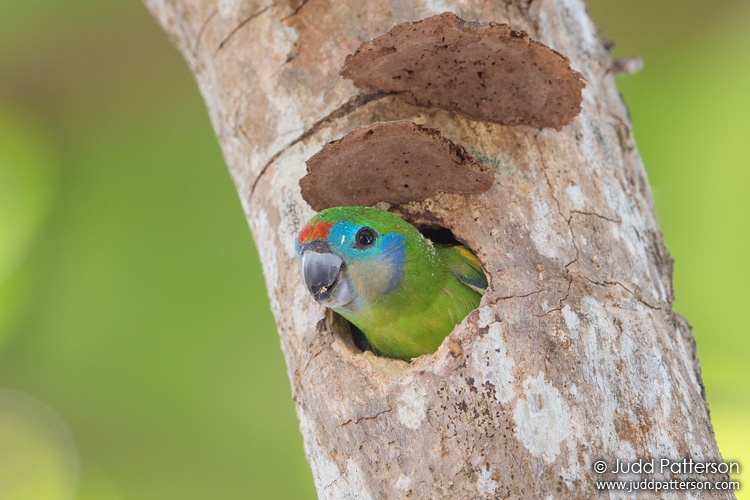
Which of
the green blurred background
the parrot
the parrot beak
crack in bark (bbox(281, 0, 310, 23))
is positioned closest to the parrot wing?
the parrot

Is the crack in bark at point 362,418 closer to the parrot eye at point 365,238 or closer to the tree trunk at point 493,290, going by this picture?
the tree trunk at point 493,290

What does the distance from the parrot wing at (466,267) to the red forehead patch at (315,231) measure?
0.69m

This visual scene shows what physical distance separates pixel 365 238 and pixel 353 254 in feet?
0.29

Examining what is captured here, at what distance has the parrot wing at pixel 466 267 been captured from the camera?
326 centimetres

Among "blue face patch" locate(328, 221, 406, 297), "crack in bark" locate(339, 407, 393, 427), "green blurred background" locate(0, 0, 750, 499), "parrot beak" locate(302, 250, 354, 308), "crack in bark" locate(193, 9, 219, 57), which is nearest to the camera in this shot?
"crack in bark" locate(339, 407, 393, 427)

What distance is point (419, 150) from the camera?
265cm

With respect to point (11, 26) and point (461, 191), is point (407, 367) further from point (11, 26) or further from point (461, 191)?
point (11, 26)

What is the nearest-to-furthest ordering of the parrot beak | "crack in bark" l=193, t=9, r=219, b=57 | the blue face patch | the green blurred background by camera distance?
1. the parrot beak
2. the blue face patch
3. "crack in bark" l=193, t=9, r=219, b=57
4. the green blurred background

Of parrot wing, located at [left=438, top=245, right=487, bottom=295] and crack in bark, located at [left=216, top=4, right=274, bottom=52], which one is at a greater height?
crack in bark, located at [left=216, top=4, right=274, bottom=52]

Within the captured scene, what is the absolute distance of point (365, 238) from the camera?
118 inches

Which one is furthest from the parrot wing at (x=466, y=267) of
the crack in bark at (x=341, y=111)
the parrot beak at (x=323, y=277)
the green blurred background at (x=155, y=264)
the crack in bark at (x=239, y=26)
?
the green blurred background at (x=155, y=264)

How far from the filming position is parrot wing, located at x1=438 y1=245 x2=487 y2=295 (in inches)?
128

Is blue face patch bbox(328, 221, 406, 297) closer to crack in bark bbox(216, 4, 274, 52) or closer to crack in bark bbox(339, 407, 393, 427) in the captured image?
crack in bark bbox(339, 407, 393, 427)

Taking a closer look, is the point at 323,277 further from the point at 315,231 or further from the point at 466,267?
the point at 466,267
